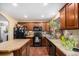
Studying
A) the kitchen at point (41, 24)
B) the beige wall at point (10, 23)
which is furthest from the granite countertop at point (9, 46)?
the beige wall at point (10, 23)

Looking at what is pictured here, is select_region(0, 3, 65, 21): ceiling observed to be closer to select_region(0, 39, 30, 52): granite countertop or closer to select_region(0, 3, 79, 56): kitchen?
select_region(0, 3, 79, 56): kitchen

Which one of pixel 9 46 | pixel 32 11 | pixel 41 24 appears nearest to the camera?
pixel 32 11

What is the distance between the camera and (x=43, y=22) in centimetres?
196

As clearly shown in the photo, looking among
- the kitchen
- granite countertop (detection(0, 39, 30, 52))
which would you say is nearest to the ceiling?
the kitchen

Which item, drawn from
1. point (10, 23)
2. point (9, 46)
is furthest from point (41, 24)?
point (9, 46)

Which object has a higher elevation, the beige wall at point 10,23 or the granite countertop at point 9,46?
the beige wall at point 10,23

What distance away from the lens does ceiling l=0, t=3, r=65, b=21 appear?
66.7 inches

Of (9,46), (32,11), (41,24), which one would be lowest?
(9,46)

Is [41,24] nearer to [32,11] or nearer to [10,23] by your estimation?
[32,11]

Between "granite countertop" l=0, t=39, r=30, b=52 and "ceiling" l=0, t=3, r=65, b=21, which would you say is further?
"granite countertop" l=0, t=39, r=30, b=52

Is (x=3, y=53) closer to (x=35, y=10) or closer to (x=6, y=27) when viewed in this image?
(x=6, y=27)

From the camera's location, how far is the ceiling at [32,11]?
169 centimetres

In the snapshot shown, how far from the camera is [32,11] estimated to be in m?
1.83

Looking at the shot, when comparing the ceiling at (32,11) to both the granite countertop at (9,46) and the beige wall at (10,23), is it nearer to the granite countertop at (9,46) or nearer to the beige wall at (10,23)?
the beige wall at (10,23)
